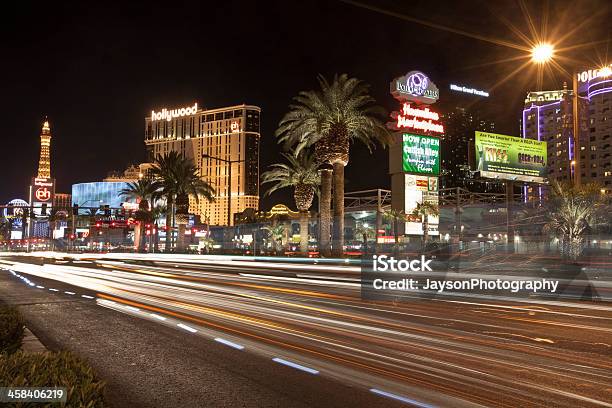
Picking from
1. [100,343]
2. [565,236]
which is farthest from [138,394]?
[565,236]

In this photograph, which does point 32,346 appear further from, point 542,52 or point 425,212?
point 425,212

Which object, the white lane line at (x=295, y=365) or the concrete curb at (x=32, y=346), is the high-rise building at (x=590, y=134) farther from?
the concrete curb at (x=32, y=346)

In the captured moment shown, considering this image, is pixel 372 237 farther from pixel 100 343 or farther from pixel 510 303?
pixel 100 343

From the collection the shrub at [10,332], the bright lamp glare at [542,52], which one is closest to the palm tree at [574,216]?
the bright lamp glare at [542,52]

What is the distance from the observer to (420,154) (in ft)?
171

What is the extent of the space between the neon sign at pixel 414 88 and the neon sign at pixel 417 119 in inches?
Answer: 43.5

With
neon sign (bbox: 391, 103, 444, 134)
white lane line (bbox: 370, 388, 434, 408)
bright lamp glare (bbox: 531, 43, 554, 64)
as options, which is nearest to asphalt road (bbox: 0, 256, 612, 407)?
white lane line (bbox: 370, 388, 434, 408)

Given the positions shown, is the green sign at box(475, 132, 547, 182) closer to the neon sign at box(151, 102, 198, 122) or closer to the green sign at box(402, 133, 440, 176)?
the green sign at box(402, 133, 440, 176)

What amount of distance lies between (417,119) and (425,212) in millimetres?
8645

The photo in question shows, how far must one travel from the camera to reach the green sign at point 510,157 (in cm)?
4569

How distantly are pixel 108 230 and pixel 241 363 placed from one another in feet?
475

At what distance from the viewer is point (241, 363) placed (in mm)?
8734

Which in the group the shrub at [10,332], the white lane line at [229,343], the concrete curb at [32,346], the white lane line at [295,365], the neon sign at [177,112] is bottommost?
the white lane line at [295,365]

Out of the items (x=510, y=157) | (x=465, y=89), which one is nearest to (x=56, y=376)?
(x=510, y=157)
